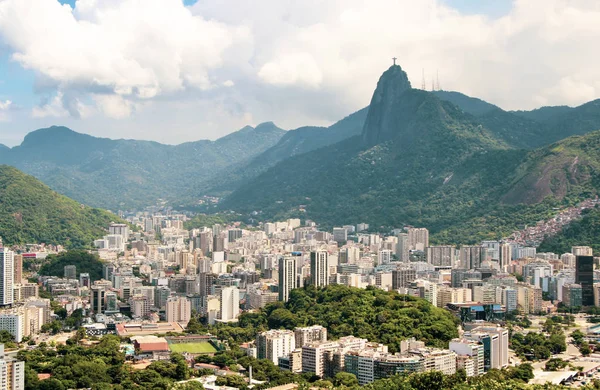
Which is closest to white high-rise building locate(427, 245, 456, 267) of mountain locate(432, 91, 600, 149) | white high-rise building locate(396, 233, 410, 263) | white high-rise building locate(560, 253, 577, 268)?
white high-rise building locate(396, 233, 410, 263)

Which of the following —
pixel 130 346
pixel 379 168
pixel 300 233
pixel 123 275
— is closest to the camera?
pixel 130 346

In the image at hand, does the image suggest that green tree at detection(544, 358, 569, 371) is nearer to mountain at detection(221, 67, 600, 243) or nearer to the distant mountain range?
mountain at detection(221, 67, 600, 243)

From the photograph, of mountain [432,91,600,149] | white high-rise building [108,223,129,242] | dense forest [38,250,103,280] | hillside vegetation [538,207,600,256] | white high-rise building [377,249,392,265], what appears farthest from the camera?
mountain [432,91,600,149]

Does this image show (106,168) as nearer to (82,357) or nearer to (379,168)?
(379,168)

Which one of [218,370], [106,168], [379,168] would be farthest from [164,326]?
[106,168]

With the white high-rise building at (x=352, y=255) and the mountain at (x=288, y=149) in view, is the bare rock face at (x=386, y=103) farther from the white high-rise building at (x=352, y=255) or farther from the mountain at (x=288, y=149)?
the white high-rise building at (x=352, y=255)

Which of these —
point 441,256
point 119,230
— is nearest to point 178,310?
point 441,256
